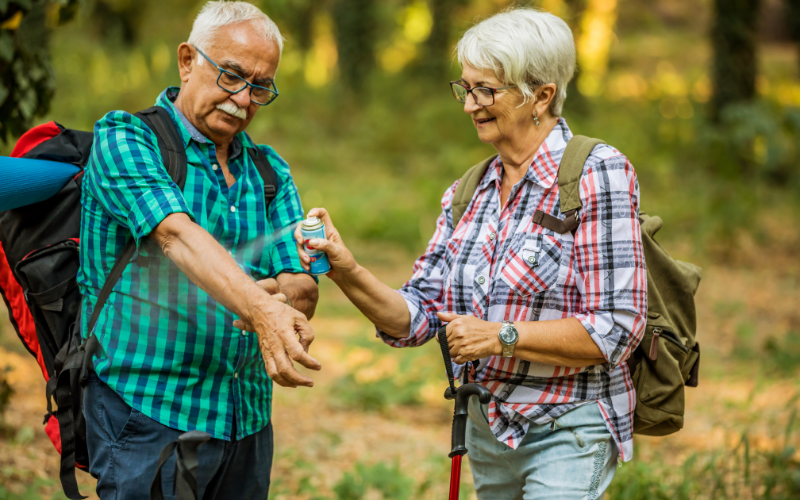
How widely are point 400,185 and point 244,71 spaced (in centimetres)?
975

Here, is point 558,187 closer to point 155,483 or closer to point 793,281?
point 155,483

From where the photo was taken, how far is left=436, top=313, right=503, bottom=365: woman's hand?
207 cm

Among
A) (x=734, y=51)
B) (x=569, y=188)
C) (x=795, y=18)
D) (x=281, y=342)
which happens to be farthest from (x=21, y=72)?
(x=795, y=18)

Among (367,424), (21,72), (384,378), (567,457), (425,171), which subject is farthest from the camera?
(425,171)

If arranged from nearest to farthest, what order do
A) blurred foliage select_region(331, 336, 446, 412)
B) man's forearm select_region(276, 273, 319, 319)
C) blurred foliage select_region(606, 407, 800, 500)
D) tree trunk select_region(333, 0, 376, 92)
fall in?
man's forearm select_region(276, 273, 319, 319) < blurred foliage select_region(606, 407, 800, 500) < blurred foliage select_region(331, 336, 446, 412) < tree trunk select_region(333, 0, 376, 92)

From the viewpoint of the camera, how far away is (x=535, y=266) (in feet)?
6.91

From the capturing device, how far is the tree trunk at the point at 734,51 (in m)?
11.5

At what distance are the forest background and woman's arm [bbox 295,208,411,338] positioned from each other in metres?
0.96

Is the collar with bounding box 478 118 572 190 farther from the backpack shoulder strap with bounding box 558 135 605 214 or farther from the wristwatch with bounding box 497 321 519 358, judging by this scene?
the wristwatch with bounding box 497 321 519 358

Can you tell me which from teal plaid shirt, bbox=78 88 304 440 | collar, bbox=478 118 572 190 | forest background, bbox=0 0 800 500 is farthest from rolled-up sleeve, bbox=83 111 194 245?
collar, bbox=478 118 572 190

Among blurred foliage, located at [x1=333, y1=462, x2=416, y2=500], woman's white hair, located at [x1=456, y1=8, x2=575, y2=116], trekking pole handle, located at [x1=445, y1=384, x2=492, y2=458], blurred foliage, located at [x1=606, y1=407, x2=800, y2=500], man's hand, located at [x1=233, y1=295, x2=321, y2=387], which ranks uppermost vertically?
woman's white hair, located at [x1=456, y1=8, x2=575, y2=116]

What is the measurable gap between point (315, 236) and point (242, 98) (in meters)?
0.53

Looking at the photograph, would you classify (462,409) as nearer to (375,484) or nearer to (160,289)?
(160,289)

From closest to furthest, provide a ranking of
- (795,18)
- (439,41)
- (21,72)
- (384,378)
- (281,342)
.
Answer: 1. (281,342)
2. (21,72)
3. (384,378)
4. (795,18)
5. (439,41)
